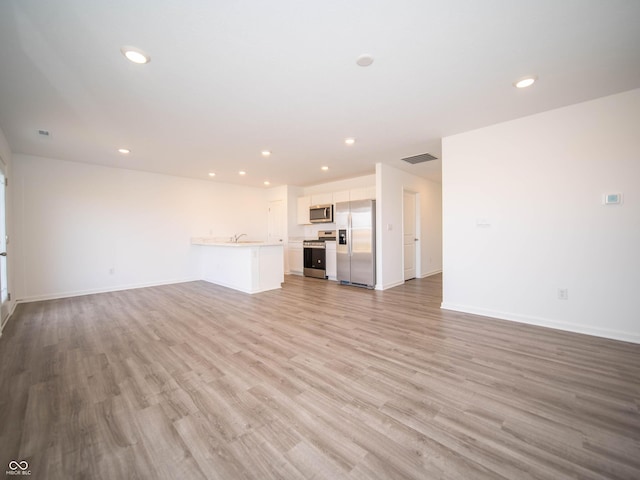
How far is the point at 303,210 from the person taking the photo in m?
7.23

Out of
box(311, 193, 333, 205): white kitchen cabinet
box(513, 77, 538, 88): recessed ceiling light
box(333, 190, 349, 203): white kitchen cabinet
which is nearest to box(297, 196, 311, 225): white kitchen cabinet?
box(311, 193, 333, 205): white kitchen cabinet

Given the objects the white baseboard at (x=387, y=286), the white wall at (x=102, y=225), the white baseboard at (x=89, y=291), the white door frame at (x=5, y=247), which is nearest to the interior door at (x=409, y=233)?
the white baseboard at (x=387, y=286)

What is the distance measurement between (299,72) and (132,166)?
473 centimetres

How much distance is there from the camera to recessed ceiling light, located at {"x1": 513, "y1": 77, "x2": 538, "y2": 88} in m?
2.37

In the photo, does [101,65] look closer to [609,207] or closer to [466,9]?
[466,9]

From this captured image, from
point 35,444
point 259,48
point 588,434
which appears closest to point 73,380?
point 35,444

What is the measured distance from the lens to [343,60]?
2.09 meters

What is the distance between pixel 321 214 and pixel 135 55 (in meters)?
4.95

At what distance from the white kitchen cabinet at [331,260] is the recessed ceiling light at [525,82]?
14.5 ft

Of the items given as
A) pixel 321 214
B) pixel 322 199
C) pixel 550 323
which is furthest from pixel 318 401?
pixel 322 199

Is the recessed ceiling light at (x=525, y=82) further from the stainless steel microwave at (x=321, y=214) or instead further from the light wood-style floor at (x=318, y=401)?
the stainless steel microwave at (x=321, y=214)

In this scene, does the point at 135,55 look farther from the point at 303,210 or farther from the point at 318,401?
the point at 303,210

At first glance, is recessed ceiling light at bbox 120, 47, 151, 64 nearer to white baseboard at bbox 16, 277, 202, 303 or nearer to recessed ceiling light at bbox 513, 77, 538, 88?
recessed ceiling light at bbox 513, 77, 538, 88

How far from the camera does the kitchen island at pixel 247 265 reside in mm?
4996
